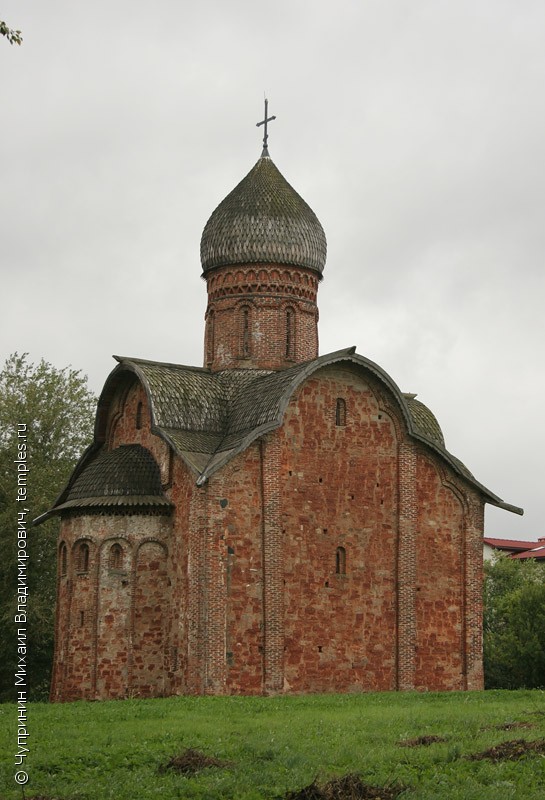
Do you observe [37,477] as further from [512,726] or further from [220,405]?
[512,726]

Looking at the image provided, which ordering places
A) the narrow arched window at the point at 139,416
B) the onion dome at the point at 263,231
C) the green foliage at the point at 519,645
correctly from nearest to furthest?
1. the narrow arched window at the point at 139,416
2. the onion dome at the point at 263,231
3. the green foliage at the point at 519,645

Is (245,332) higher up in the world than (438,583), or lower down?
higher up

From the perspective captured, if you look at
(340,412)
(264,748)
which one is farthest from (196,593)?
(264,748)

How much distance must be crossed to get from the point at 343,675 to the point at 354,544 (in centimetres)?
243

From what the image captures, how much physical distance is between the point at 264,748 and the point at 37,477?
1635 centimetres

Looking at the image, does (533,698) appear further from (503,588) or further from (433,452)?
(503,588)

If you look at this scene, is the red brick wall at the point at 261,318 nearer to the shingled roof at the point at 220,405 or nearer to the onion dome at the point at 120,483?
the shingled roof at the point at 220,405

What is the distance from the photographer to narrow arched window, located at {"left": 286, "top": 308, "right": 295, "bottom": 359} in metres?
26.4

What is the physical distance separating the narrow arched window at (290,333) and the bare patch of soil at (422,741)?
41.9 ft

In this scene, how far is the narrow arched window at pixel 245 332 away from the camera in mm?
26219

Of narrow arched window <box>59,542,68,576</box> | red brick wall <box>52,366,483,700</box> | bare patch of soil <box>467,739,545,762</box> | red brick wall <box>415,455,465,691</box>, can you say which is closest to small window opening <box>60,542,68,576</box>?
narrow arched window <box>59,542,68,576</box>

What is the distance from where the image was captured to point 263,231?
2658 centimetres

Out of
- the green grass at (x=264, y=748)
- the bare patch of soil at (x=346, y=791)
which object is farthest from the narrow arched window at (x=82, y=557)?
the bare patch of soil at (x=346, y=791)

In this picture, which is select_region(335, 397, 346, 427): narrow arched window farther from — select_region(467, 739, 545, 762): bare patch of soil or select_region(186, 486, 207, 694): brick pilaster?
select_region(467, 739, 545, 762): bare patch of soil
